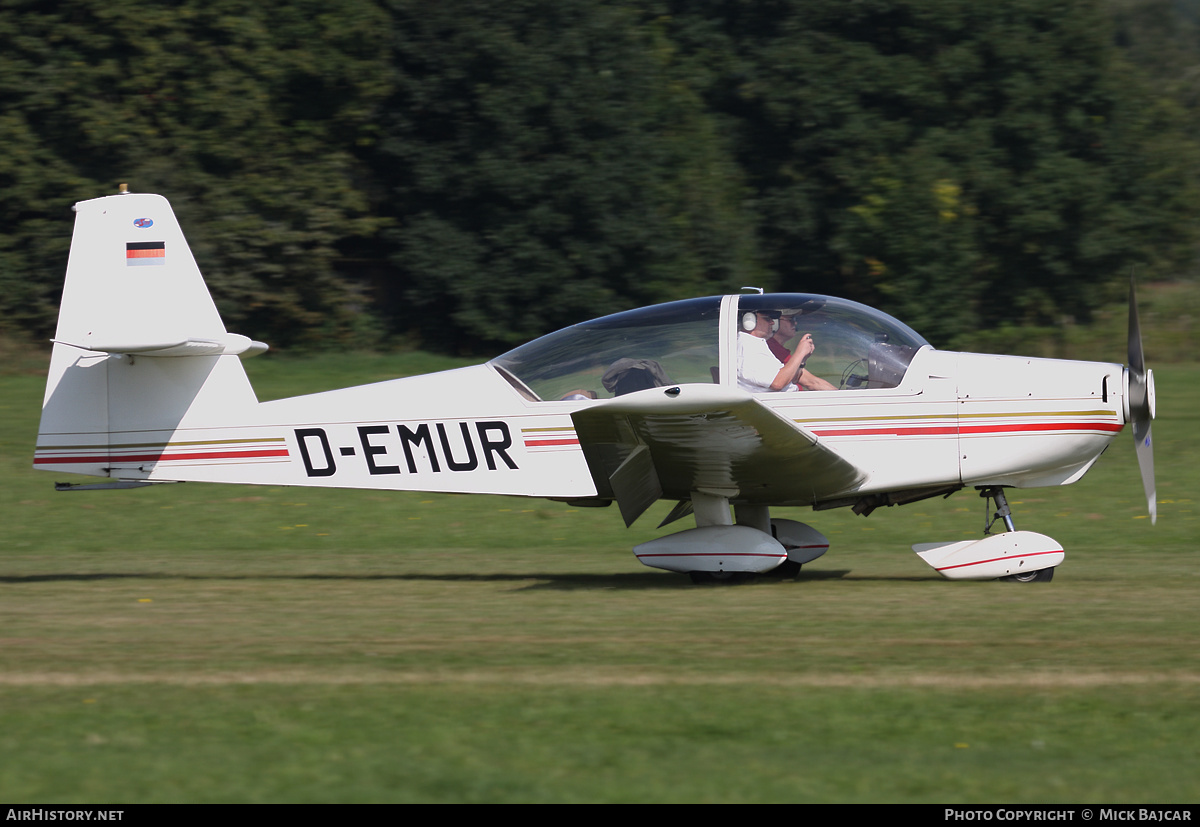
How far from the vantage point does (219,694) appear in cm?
521

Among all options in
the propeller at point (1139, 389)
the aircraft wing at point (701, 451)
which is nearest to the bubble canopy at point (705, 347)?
the aircraft wing at point (701, 451)

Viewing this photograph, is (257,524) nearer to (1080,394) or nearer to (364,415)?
(364,415)

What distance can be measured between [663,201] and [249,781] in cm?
2212

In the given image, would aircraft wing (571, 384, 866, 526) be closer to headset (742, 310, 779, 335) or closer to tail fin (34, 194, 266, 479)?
headset (742, 310, 779, 335)

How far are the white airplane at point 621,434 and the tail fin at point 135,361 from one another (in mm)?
13

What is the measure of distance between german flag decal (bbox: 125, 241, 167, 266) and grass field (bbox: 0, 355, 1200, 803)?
217 centimetres

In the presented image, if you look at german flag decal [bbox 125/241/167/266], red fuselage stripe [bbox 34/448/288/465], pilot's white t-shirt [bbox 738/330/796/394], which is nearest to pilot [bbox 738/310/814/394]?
pilot's white t-shirt [bbox 738/330/796/394]

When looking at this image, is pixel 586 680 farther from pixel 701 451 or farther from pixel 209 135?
pixel 209 135

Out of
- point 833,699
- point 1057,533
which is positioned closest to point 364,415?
point 833,699

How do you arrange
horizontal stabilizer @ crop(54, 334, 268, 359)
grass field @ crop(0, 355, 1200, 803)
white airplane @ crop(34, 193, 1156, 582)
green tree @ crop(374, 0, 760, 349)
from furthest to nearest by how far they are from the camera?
green tree @ crop(374, 0, 760, 349), horizontal stabilizer @ crop(54, 334, 268, 359), white airplane @ crop(34, 193, 1156, 582), grass field @ crop(0, 355, 1200, 803)

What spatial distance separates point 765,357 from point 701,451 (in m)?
0.79

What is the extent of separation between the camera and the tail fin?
8383 mm

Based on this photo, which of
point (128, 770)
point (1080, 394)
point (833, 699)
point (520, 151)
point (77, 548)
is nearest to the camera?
point (128, 770)

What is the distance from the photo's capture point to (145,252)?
8492mm
